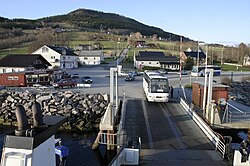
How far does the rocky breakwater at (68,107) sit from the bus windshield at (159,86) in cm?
533

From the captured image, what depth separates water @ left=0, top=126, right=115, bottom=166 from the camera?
18172mm

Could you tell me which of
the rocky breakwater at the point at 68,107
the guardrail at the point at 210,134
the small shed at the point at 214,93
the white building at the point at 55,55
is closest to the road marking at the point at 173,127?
the guardrail at the point at 210,134

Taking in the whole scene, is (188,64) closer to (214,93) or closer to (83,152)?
(214,93)

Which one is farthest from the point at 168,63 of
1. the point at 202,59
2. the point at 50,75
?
the point at 50,75

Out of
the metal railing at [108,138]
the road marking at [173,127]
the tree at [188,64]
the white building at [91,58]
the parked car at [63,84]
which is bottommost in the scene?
the metal railing at [108,138]

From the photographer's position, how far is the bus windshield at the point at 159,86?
26.3 metres

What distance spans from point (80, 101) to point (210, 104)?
14.0 metres

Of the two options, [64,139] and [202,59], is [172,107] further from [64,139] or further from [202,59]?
[202,59]

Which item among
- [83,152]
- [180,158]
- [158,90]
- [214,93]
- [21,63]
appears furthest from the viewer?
[21,63]

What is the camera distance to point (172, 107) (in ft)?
82.6

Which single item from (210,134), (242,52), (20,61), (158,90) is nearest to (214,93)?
(158,90)

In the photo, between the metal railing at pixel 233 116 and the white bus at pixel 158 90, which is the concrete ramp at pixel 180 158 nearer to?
the metal railing at pixel 233 116

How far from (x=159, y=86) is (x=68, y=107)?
9129 millimetres

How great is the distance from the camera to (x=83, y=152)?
19844 mm
